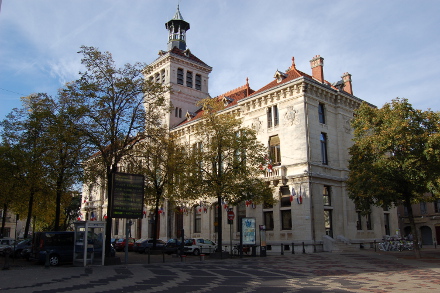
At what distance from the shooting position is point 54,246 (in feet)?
71.2

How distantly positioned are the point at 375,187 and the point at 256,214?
13.3 m

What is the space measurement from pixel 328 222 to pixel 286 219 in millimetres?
3710

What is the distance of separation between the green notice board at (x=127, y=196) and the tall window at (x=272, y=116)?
16874mm

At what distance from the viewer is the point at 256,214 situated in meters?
34.9

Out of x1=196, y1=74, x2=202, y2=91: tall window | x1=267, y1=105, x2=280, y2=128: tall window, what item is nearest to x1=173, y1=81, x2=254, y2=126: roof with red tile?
x1=196, y1=74, x2=202, y2=91: tall window

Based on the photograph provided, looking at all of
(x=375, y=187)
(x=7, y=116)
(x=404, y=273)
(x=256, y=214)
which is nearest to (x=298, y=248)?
(x=256, y=214)

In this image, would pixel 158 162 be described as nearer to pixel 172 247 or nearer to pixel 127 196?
pixel 172 247

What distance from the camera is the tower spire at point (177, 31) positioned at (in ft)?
188

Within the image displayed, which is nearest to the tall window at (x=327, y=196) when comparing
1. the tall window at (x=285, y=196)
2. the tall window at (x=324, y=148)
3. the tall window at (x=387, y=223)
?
the tall window at (x=324, y=148)

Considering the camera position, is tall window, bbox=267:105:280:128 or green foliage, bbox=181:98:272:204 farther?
tall window, bbox=267:105:280:128

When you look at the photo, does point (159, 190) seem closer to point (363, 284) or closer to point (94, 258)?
point (94, 258)

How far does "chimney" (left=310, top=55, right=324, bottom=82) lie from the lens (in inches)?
1492

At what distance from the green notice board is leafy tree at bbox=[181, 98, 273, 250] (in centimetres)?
625

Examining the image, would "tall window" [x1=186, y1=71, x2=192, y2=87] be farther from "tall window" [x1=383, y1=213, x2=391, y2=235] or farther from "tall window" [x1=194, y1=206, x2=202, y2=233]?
"tall window" [x1=383, y1=213, x2=391, y2=235]
